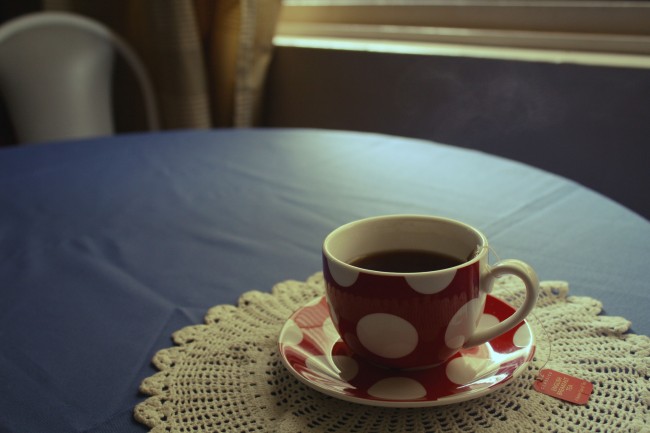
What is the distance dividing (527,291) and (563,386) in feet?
0.21

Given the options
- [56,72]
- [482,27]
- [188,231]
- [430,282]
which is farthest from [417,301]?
[56,72]

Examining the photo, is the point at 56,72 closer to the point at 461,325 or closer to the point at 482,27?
the point at 482,27

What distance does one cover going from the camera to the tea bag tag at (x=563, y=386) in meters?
0.40

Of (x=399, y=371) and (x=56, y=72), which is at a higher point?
(x=399, y=371)

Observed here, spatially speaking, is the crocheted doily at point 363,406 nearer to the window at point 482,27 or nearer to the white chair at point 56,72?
the window at point 482,27

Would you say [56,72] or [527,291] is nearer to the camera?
[527,291]

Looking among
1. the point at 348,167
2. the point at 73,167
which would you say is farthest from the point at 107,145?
the point at 348,167

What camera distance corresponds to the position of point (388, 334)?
40 cm

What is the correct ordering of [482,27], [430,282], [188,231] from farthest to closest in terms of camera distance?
[482,27]
[188,231]
[430,282]

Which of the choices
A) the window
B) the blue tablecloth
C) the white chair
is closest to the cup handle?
the blue tablecloth

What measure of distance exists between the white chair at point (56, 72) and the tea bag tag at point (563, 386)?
1643mm

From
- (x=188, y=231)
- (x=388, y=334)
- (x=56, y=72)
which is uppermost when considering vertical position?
(x=388, y=334)

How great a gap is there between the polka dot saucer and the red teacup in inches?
0.4

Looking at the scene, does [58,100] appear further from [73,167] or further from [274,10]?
[73,167]
